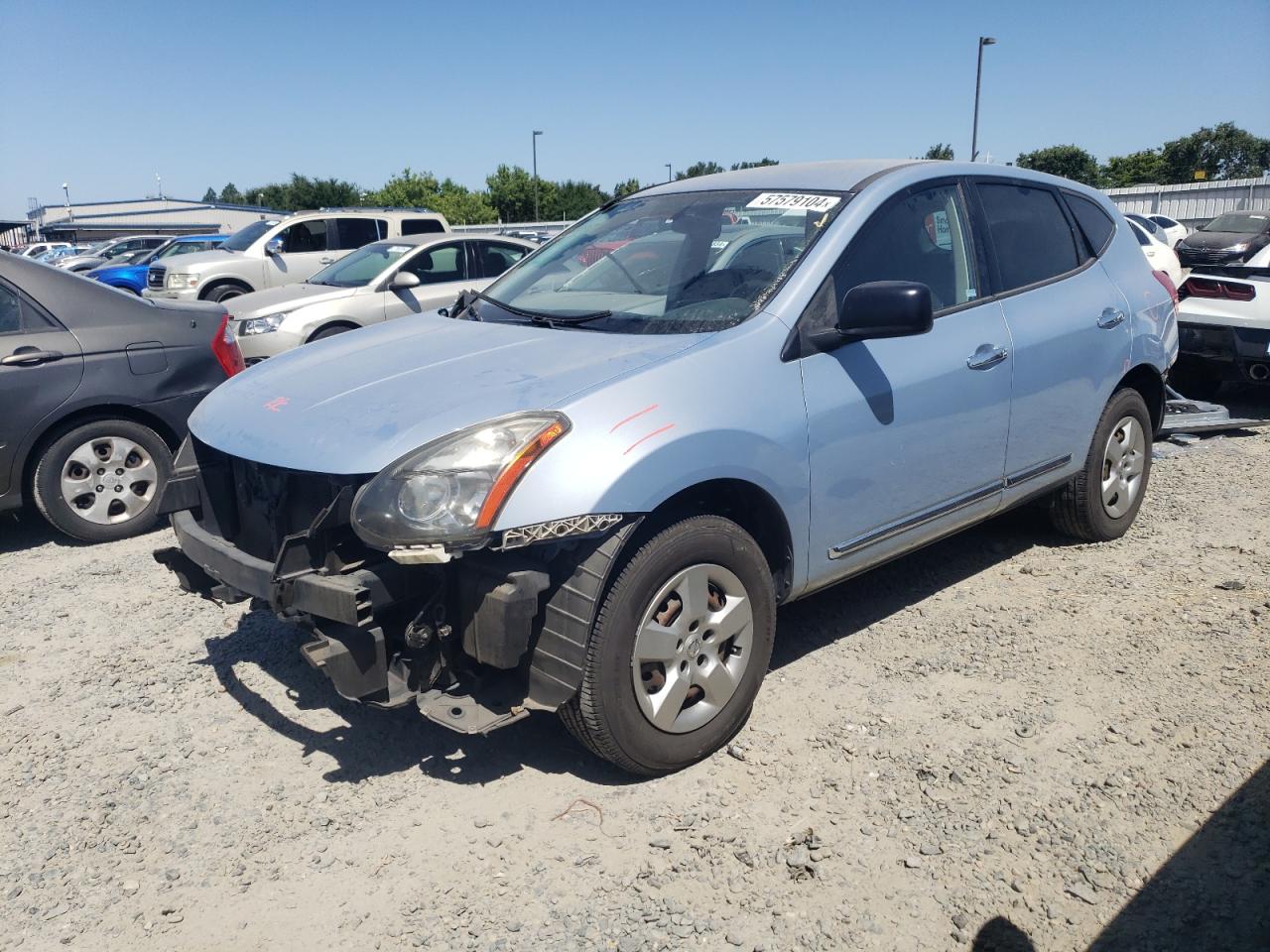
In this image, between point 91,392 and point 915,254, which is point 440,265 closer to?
point 91,392

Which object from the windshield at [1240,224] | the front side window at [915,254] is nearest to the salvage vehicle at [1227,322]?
the front side window at [915,254]

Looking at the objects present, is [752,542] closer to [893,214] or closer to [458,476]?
[458,476]

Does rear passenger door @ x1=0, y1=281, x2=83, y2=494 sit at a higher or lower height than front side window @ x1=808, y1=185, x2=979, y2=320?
lower

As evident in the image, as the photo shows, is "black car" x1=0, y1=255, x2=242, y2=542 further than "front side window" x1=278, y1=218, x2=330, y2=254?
No

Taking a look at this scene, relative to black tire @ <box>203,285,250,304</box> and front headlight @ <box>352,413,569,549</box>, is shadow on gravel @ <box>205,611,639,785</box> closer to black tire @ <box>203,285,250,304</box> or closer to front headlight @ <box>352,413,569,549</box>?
front headlight @ <box>352,413,569,549</box>

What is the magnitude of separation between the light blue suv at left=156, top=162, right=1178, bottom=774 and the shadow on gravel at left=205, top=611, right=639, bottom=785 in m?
0.41

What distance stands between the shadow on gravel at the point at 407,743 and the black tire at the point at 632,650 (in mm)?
213

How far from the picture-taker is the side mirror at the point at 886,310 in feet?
10.6

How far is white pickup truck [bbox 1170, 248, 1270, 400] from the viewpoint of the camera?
7.73 m

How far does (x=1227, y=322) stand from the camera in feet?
25.7

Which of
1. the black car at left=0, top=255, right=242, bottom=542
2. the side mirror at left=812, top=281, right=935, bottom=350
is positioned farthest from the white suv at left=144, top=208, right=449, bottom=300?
the side mirror at left=812, top=281, right=935, bottom=350

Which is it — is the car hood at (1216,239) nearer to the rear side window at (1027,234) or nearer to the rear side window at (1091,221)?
the rear side window at (1091,221)

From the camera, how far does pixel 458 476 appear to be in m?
2.70

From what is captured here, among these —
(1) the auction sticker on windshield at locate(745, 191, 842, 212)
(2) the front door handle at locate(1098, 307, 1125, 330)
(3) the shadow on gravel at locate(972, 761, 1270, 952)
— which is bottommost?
(3) the shadow on gravel at locate(972, 761, 1270, 952)
